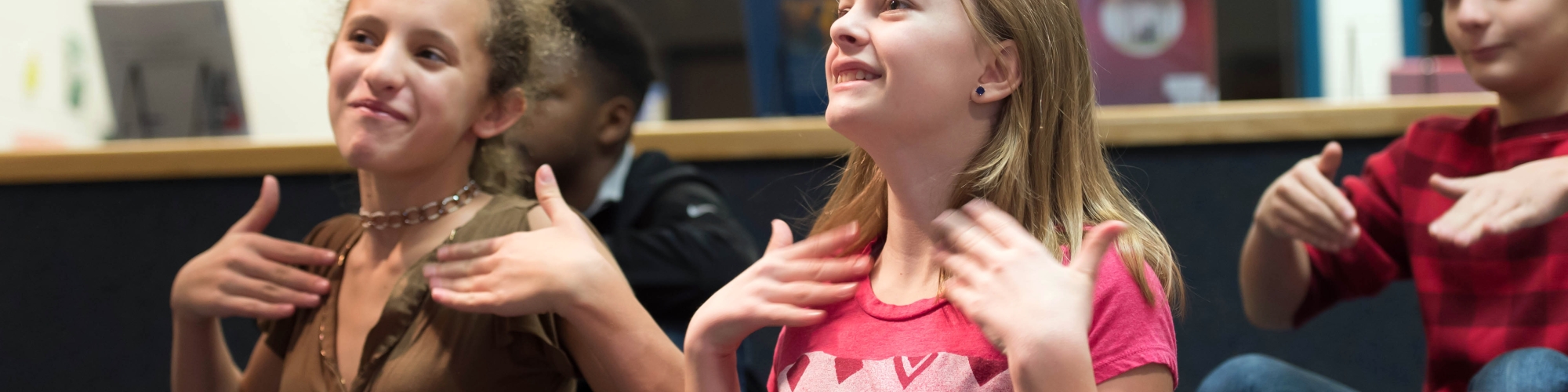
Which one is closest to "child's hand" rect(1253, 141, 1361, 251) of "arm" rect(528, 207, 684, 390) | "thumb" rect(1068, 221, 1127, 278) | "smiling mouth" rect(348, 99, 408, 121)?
"thumb" rect(1068, 221, 1127, 278)

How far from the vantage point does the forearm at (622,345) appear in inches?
39.4

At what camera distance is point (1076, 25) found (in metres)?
0.87

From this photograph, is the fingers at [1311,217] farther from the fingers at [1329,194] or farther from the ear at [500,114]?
the ear at [500,114]

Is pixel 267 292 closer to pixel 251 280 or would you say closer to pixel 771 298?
pixel 251 280

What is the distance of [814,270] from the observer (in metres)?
0.84

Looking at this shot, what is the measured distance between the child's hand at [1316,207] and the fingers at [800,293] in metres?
0.59

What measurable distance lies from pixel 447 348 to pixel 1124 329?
60 centimetres

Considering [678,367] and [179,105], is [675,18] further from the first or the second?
[678,367]

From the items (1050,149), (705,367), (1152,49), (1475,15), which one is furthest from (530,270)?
(1152,49)

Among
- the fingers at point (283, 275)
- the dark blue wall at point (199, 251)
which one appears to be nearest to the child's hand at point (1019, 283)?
the fingers at point (283, 275)

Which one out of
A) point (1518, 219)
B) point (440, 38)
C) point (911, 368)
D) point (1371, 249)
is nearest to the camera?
point (911, 368)

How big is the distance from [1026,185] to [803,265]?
173mm

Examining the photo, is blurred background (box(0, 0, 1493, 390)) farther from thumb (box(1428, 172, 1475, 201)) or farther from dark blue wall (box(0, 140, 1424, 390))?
thumb (box(1428, 172, 1475, 201))

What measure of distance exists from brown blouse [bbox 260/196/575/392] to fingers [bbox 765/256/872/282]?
30 cm
